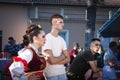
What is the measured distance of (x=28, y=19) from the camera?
23.2 m

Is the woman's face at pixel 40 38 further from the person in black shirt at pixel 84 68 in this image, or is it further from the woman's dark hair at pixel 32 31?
the person in black shirt at pixel 84 68

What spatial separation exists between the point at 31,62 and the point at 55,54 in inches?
41.0

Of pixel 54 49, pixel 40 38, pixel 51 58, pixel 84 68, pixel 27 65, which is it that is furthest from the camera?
pixel 84 68

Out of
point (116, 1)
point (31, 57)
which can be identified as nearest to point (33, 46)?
point (31, 57)

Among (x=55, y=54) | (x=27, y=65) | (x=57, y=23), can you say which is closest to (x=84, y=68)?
(x=55, y=54)

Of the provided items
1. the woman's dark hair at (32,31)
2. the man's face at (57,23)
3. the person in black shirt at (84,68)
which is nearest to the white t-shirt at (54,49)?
the man's face at (57,23)

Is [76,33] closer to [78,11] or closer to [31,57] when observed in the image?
[78,11]

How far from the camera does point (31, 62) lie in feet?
15.7

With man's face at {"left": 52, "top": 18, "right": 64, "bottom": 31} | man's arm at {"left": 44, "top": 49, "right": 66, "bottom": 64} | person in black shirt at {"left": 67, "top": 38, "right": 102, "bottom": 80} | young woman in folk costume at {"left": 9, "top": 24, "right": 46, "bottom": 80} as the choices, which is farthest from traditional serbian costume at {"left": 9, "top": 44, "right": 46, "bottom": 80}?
person in black shirt at {"left": 67, "top": 38, "right": 102, "bottom": 80}

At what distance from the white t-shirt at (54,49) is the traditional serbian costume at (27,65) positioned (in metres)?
0.64

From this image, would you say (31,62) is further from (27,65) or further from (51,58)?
(51,58)

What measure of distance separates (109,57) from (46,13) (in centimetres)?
1465

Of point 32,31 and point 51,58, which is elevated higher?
point 32,31

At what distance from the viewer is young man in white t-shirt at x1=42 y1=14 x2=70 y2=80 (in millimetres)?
5625
